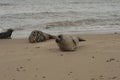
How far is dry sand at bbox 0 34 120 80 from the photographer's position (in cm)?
699

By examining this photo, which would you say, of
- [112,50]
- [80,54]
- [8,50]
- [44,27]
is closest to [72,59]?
[80,54]

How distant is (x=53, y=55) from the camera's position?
29.3 feet

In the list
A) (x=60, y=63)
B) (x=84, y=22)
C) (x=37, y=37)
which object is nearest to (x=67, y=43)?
(x=60, y=63)

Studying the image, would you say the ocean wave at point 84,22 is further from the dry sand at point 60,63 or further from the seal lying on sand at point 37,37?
the dry sand at point 60,63

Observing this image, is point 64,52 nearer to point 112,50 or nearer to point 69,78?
point 112,50

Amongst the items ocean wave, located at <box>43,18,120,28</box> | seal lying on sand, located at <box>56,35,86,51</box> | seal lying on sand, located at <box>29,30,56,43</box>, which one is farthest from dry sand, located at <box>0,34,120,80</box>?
ocean wave, located at <box>43,18,120,28</box>

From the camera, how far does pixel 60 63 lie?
796 centimetres

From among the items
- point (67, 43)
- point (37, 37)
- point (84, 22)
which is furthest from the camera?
point (84, 22)

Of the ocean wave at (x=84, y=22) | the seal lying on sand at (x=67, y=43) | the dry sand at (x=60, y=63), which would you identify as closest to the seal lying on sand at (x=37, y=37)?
the dry sand at (x=60, y=63)

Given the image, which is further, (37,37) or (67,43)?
(37,37)

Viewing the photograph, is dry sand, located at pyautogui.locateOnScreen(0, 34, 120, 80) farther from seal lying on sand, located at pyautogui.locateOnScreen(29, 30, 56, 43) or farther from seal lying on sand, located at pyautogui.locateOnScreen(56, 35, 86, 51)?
seal lying on sand, located at pyautogui.locateOnScreen(29, 30, 56, 43)

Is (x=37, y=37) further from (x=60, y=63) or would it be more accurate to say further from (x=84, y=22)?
(x=84, y=22)

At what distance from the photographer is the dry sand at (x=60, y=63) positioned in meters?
6.99

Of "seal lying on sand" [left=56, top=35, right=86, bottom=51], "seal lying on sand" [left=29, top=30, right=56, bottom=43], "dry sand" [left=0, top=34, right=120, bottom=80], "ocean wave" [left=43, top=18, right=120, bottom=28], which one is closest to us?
"dry sand" [left=0, top=34, right=120, bottom=80]
